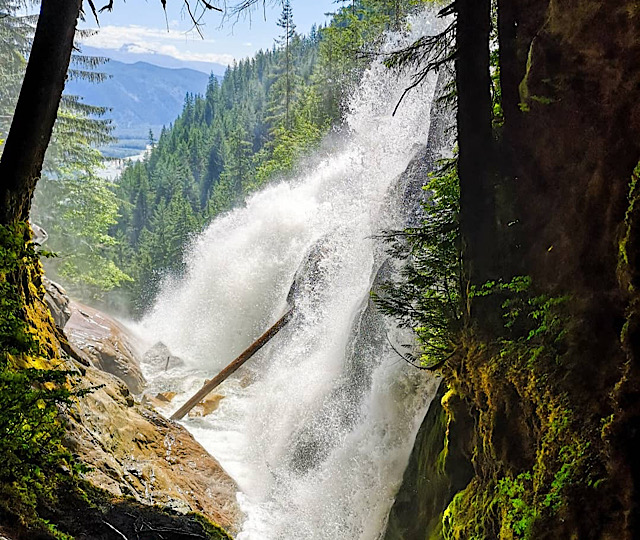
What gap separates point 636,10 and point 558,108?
3.15 feet

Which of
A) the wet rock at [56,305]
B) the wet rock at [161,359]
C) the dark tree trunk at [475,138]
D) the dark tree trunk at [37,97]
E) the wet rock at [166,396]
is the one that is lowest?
the wet rock at [166,396]

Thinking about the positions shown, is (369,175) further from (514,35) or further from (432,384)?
(514,35)

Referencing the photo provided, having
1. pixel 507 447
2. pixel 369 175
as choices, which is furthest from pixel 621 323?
pixel 369 175

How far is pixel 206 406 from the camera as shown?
15.2 meters

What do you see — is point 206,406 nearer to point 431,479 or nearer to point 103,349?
point 103,349

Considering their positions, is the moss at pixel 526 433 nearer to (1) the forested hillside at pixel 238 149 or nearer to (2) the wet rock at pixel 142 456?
(2) the wet rock at pixel 142 456

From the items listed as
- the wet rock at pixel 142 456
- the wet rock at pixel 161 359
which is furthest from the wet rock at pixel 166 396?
the wet rock at pixel 142 456

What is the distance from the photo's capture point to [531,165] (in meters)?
5.08

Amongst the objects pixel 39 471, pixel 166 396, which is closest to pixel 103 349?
pixel 166 396

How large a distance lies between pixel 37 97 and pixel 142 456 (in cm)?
473

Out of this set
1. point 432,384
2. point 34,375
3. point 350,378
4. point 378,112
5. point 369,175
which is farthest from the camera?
point 378,112

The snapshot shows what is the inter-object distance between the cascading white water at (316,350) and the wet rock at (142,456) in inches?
32.9

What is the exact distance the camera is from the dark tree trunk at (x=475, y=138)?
5.00 meters

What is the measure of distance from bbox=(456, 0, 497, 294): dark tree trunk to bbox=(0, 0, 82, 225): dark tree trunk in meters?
3.58
